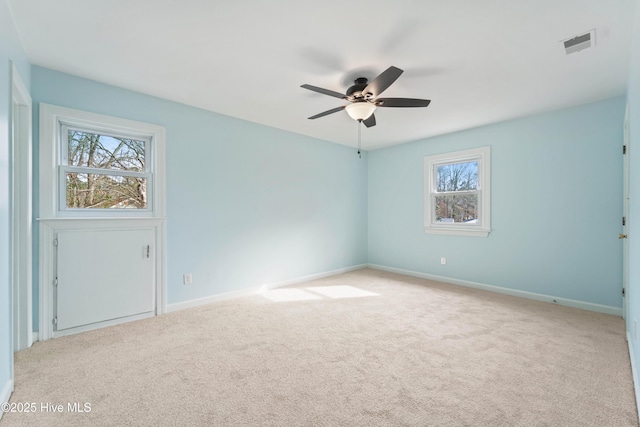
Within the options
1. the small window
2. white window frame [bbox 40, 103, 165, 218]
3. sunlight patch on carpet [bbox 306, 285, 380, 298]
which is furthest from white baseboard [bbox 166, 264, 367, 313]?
the small window

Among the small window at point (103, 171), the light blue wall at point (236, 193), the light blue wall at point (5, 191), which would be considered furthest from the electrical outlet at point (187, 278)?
the light blue wall at point (5, 191)

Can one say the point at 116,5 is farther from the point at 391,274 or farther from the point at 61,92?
the point at 391,274

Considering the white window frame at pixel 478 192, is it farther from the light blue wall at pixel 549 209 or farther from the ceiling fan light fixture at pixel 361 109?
the ceiling fan light fixture at pixel 361 109

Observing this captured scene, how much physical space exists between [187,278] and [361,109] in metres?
2.81

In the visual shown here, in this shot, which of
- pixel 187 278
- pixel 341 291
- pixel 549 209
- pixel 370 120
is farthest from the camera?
pixel 341 291

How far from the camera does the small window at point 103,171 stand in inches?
114

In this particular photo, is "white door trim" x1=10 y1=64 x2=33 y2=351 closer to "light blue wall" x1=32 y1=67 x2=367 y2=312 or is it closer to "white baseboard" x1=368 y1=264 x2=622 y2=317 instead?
"light blue wall" x1=32 y1=67 x2=367 y2=312

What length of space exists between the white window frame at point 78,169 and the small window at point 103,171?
17mm

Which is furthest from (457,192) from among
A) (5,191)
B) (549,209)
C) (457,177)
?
(5,191)

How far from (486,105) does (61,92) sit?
456 centimetres

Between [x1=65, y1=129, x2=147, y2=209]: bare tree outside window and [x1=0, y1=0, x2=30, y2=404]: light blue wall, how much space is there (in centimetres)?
110

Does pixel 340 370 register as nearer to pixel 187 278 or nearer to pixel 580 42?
pixel 187 278

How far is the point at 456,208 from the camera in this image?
4770mm

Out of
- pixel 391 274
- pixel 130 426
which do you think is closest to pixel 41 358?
pixel 130 426
